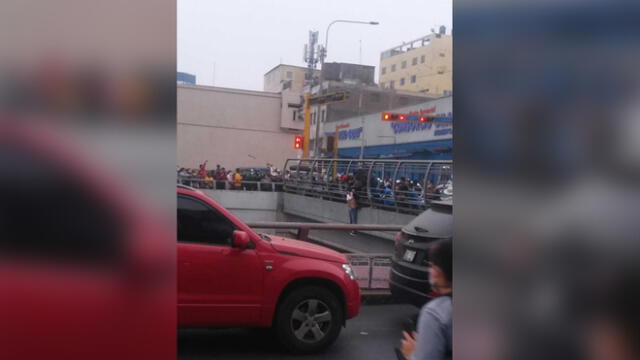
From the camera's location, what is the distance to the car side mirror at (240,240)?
460cm

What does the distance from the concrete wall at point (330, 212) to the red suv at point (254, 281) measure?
7979 mm

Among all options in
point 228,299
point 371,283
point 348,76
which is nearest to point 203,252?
point 228,299

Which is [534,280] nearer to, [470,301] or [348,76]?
[470,301]

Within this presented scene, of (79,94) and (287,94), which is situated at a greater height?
(287,94)

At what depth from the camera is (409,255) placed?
5.77 m

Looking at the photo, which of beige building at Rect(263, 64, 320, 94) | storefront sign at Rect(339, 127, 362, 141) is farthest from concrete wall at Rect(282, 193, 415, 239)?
storefront sign at Rect(339, 127, 362, 141)

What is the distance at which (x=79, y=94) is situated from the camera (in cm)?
130

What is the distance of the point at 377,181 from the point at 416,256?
8952 mm

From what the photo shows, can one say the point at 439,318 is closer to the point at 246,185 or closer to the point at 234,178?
the point at 234,178

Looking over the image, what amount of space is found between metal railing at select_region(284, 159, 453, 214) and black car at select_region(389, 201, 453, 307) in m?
4.31

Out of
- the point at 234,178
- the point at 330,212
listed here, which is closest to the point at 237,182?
the point at 234,178

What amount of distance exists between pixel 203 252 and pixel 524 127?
354 centimetres

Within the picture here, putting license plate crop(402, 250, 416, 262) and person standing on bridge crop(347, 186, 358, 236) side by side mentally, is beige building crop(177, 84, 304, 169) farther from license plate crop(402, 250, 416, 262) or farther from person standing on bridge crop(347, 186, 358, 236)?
license plate crop(402, 250, 416, 262)

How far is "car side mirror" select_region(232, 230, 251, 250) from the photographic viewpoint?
4.60 meters
